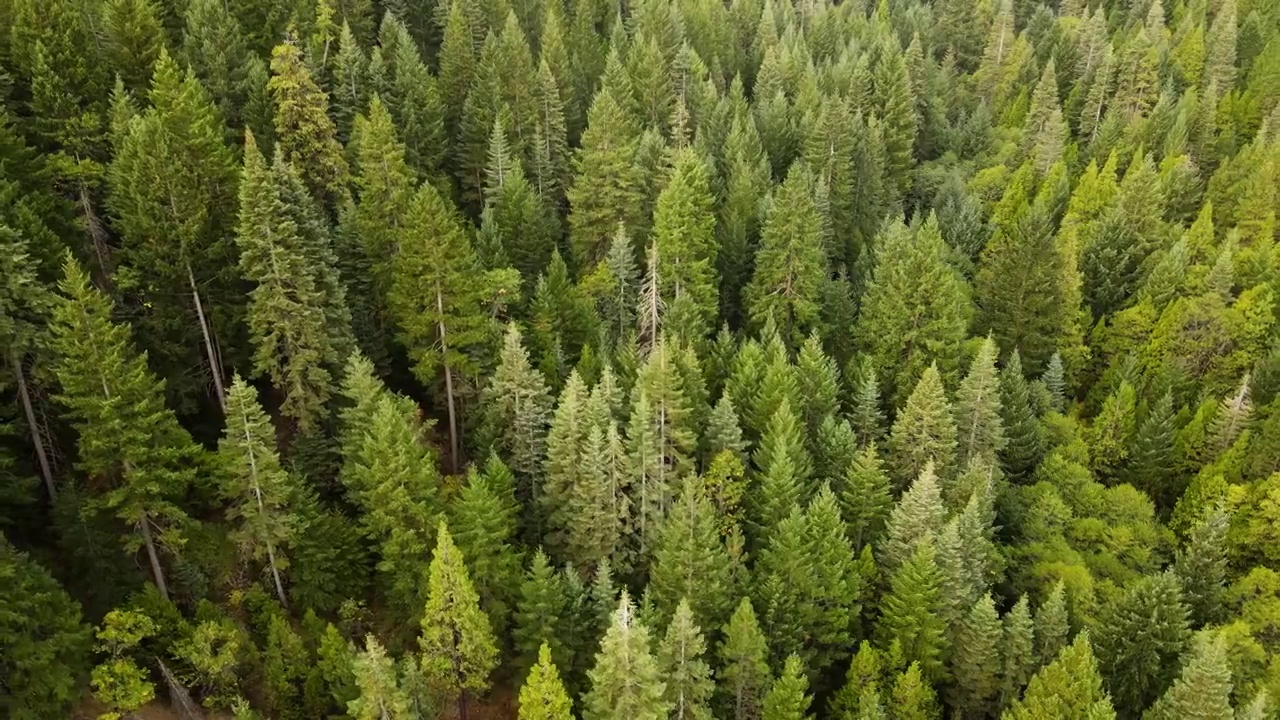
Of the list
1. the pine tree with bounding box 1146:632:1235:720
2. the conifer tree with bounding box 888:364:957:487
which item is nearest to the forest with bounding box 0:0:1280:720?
the pine tree with bounding box 1146:632:1235:720

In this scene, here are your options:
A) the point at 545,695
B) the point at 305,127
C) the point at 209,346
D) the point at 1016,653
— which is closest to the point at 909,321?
the point at 1016,653

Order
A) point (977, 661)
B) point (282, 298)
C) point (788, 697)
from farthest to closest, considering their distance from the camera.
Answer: point (977, 661) < point (282, 298) < point (788, 697)

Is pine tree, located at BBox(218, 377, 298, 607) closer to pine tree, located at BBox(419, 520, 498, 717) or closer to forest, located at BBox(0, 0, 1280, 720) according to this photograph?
forest, located at BBox(0, 0, 1280, 720)

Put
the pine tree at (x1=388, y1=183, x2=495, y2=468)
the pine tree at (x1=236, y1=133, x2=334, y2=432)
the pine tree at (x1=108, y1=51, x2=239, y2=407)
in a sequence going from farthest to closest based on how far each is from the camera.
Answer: the pine tree at (x1=388, y1=183, x2=495, y2=468) → the pine tree at (x1=108, y1=51, x2=239, y2=407) → the pine tree at (x1=236, y1=133, x2=334, y2=432)

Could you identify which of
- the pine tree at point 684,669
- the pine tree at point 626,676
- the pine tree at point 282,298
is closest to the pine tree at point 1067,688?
the pine tree at point 684,669

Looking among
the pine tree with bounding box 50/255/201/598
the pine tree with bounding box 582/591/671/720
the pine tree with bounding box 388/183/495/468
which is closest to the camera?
the pine tree with bounding box 582/591/671/720

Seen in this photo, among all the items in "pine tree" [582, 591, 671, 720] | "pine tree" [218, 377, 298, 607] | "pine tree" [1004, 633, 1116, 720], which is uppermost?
"pine tree" [218, 377, 298, 607]

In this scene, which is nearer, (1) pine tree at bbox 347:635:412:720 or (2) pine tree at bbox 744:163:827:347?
(1) pine tree at bbox 347:635:412:720

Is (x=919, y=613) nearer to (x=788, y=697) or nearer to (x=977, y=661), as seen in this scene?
(x=977, y=661)
